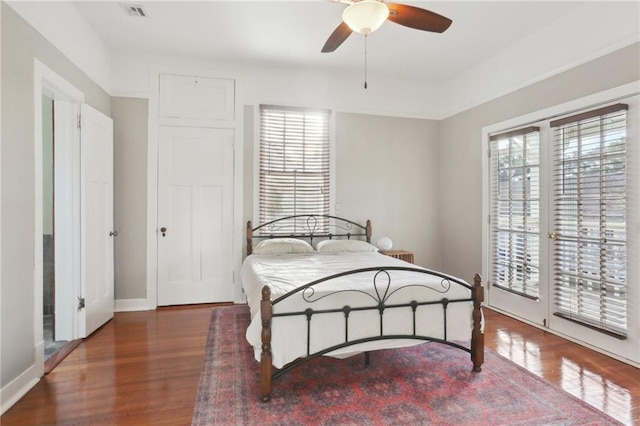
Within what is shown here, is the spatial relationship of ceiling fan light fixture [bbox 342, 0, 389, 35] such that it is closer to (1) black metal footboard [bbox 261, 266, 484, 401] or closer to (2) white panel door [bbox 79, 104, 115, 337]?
(1) black metal footboard [bbox 261, 266, 484, 401]

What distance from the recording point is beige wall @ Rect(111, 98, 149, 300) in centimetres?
401

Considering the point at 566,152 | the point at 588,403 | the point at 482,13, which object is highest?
the point at 482,13

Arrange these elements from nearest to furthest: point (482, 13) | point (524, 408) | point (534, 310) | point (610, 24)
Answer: point (524, 408) < point (610, 24) < point (482, 13) < point (534, 310)

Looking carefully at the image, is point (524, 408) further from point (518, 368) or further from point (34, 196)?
point (34, 196)

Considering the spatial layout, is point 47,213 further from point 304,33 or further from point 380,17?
point 380,17

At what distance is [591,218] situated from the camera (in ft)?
9.70

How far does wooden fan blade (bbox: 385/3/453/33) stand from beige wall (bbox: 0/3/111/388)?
8.07 feet

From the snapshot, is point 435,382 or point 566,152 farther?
point 566,152

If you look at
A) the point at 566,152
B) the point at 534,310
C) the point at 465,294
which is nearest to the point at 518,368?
the point at 465,294

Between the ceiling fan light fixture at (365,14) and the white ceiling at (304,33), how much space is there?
100 centimetres

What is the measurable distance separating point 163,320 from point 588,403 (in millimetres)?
3694

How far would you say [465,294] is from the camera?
251 cm

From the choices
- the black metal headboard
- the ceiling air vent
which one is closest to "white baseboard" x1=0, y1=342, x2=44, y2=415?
the black metal headboard

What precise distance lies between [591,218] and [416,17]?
2.26 metres
